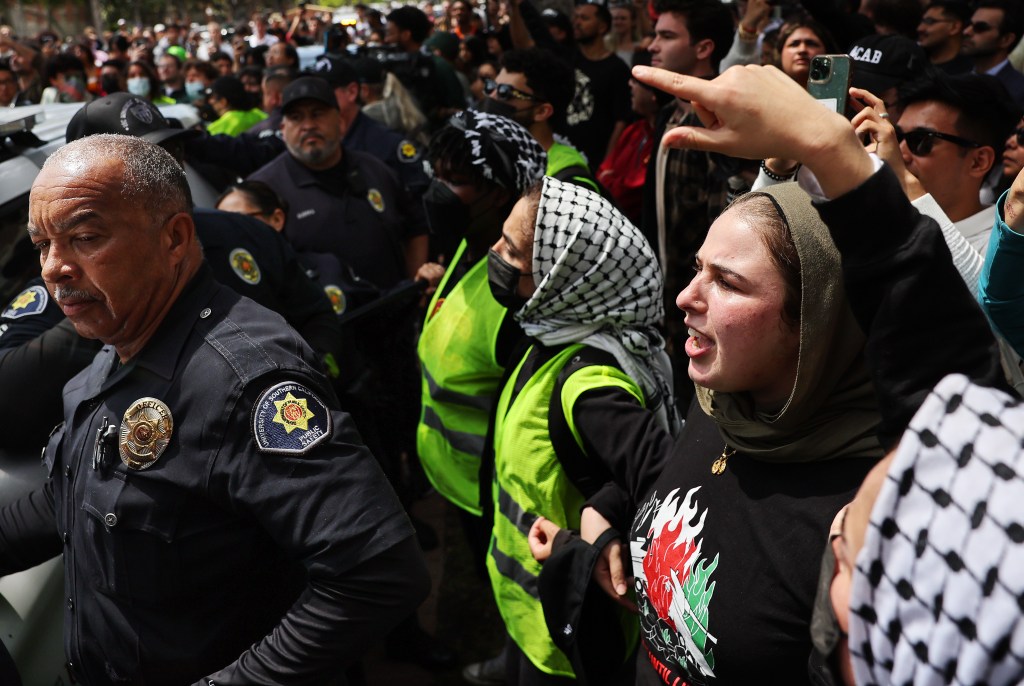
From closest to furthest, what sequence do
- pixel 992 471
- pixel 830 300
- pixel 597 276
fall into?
pixel 992 471, pixel 830 300, pixel 597 276

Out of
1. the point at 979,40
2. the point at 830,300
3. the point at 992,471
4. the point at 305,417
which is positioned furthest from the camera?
the point at 979,40

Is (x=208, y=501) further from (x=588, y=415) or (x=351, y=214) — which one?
(x=351, y=214)

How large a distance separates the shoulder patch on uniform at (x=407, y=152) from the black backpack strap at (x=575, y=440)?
3731mm

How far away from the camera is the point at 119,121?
10.7 feet

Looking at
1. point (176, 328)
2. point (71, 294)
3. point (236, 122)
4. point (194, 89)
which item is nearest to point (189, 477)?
point (176, 328)

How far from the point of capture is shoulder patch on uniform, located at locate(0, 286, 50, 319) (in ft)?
8.45

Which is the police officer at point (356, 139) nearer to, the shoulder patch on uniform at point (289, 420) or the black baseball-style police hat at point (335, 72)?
the black baseball-style police hat at point (335, 72)

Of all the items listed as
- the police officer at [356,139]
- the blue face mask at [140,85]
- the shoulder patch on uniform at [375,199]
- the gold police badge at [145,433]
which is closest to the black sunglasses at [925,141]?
the gold police badge at [145,433]

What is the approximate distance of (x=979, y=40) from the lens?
16.7ft

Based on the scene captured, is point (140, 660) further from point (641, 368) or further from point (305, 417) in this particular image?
point (641, 368)

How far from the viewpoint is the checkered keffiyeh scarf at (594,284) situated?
8.02 feet

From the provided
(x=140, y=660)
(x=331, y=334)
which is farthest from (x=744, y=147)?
(x=331, y=334)

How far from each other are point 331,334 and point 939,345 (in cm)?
226

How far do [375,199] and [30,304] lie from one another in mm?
2343
